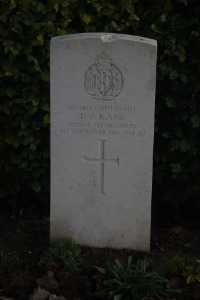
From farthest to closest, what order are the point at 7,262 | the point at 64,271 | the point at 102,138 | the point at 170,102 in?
1. the point at 170,102
2. the point at 102,138
3. the point at 7,262
4. the point at 64,271

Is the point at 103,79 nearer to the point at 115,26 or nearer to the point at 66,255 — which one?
the point at 115,26

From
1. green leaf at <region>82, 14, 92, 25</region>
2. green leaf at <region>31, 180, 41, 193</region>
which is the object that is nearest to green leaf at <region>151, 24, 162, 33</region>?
green leaf at <region>82, 14, 92, 25</region>

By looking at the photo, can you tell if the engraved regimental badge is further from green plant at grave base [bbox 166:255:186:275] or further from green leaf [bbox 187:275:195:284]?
green leaf [bbox 187:275:195:284]

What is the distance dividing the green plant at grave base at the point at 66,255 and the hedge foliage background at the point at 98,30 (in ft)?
2.90

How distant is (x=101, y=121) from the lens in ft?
13.1

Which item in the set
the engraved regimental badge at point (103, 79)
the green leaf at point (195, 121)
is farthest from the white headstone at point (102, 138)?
the green leaf at point (195, 121)

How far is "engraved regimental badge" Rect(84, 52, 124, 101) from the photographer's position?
12.8 ft

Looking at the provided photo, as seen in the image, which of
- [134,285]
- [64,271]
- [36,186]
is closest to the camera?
[134,285]

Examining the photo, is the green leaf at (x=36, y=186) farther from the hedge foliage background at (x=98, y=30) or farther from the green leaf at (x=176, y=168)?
the green leaf at (x=176, y=168)

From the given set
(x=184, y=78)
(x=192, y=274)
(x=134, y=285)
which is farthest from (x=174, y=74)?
(x=134, y=285)

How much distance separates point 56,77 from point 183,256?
5.21ft

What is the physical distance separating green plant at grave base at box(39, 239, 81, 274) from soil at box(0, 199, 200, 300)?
56 millimetres

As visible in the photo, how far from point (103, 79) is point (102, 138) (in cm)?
42

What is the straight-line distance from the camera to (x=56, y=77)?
3.96 metres
